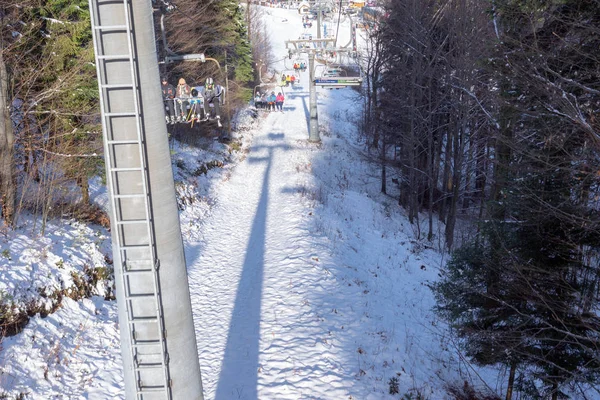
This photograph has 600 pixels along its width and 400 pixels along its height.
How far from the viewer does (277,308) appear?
412 inches

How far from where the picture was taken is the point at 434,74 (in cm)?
1977

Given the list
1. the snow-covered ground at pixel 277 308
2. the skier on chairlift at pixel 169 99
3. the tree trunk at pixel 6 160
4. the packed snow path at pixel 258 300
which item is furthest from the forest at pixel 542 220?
the tree trunk at pixel 6 160

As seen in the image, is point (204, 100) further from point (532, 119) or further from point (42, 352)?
point (532, 119)

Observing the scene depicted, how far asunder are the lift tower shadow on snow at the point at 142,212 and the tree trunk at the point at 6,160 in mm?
7000

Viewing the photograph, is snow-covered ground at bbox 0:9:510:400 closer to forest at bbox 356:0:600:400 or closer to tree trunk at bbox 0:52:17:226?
tree trunk at bbox 0:52:17:226

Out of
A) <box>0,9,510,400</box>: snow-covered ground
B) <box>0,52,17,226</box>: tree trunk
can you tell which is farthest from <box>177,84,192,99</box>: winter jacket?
<box>0,9,510,400</box>: snow-covered ground

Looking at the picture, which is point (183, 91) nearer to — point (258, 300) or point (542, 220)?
point (258, 300)

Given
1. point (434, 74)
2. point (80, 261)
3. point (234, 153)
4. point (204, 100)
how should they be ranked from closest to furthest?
point (80, 261), point (204, 100), point (434, 74), point (234, 153)

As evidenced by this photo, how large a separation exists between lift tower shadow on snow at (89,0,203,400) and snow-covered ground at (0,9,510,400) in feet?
9.53

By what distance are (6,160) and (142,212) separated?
7.45 meters

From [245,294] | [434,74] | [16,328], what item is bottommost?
[245,294]

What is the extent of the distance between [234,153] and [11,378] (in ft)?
70.4

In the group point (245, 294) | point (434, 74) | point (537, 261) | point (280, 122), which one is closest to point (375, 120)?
point (434, 74)

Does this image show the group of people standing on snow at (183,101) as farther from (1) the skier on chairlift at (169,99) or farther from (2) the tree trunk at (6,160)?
Result: (2) the tree trunk at (6,160)
